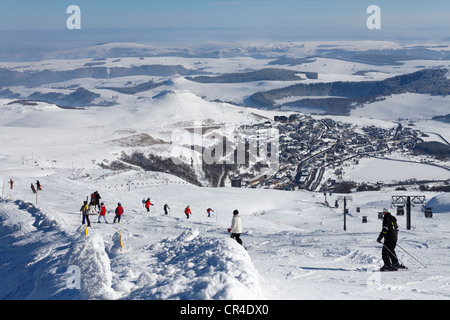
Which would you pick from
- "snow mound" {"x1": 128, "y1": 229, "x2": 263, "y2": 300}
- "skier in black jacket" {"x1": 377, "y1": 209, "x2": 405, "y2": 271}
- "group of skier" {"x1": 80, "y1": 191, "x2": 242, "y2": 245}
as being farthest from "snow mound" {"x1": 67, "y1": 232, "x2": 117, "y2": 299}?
"skier in black jacket" {"x1": 377, "y1": 209, "x2": 405, "y2": 271}

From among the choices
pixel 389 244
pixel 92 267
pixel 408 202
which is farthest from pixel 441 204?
pixel 92 267

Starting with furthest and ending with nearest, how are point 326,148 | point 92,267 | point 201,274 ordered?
point 326,148
point 92,267
point 201,274

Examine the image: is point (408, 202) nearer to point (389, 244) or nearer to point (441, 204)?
point (389, 244)

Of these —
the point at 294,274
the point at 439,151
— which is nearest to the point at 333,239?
the point at 294,274

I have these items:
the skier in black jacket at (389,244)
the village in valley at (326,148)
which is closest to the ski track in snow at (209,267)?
the skier in black jacket at (389,244)

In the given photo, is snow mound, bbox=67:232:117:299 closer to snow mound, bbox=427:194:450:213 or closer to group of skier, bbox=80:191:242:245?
group of skier, bbox=80:191:242:245

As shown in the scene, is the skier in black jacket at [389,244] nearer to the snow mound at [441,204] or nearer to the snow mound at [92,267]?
the snow mound at [92,267]

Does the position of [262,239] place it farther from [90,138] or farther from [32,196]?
[90,138]
